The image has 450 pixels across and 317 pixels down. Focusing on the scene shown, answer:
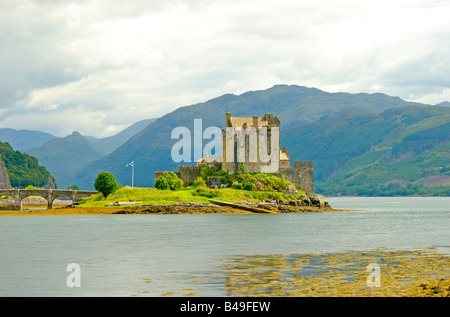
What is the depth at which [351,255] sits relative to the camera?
54469mm

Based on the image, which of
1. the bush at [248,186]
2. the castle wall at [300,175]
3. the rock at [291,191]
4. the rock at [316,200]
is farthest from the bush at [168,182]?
the rock at [316,200]

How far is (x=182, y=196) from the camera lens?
450 ft

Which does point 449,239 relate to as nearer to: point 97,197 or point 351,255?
point 351,255

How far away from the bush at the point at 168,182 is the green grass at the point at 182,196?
1503 mm

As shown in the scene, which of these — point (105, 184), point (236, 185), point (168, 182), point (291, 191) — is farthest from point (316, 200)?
point (105, 184)

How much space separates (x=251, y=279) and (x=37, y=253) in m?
28.1

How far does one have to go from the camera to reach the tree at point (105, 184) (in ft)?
465

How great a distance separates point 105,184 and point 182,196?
17.8 meters

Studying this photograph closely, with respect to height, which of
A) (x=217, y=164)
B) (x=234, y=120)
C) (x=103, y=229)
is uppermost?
(x=234, y=120)

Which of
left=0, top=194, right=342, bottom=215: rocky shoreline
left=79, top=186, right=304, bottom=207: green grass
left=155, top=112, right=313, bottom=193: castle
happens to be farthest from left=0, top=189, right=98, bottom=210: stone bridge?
left=155, top=112, right=313, bottom=193: castle

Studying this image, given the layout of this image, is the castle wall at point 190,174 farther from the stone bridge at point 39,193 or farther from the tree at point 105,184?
the stone bridge at point 39,193

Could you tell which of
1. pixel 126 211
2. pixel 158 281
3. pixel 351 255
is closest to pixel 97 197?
pixel 126 211

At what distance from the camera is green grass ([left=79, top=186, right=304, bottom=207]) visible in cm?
13550

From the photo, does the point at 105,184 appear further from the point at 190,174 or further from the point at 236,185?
the point at 236,185
